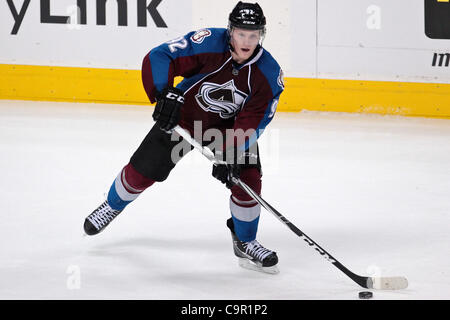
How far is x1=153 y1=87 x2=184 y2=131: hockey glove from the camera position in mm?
2516

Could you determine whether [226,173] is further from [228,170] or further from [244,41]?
[244,41]

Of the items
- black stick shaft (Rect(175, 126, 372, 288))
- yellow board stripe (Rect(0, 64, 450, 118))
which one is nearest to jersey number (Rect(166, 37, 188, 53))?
black stick shaft (Rect(175, 126, 372, 288))

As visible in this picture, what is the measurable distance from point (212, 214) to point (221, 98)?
864 millimetres

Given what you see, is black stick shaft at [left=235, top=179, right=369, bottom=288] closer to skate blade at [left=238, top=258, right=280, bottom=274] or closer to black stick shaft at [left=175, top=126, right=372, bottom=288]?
black stick shaft at [left=175, top=126, right=372, bottom=288]

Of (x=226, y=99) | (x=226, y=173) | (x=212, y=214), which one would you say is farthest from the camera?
(x=212, y=214)

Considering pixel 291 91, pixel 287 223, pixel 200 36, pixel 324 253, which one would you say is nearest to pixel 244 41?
pixel 200 36

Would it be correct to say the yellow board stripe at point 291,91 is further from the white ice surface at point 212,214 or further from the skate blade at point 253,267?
the skate blade at point 253,267

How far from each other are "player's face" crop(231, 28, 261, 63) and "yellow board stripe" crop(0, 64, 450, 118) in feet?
10.8

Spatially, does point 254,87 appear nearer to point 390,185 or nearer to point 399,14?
point 390,185

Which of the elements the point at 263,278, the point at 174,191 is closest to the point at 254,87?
the point at 263,278

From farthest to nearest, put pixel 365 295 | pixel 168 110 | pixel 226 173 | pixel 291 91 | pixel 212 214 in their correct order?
pixel 291 91 → pixel 212 214 → pixel 226 173 → pixel 168 110 → pixel 365 295

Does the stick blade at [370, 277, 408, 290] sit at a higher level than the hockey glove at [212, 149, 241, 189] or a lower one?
lower

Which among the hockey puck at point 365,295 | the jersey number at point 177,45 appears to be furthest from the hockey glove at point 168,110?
the hockey puck at point 365,295

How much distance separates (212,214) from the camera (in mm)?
3441
